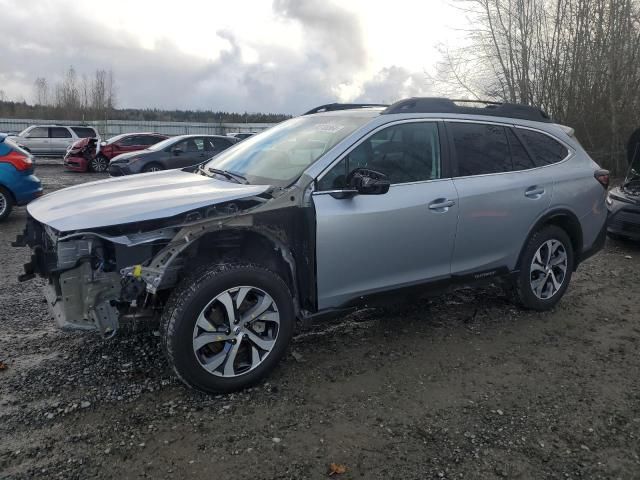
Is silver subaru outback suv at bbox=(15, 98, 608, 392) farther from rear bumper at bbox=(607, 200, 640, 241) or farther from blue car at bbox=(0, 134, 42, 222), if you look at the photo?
blue car at bbox=(0, 134, 42, 222)

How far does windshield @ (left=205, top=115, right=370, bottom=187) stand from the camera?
3.59m

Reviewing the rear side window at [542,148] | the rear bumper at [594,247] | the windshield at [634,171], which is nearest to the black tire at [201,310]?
the rear side window at [542,148]

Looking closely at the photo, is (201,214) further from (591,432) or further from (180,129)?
(180,129)

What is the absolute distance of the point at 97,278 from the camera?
10.0ft

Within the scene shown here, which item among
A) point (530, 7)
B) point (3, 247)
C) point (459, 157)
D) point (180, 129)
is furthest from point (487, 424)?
point (180, 129)

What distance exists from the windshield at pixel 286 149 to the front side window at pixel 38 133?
68.9 feet

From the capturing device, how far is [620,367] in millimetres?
3764

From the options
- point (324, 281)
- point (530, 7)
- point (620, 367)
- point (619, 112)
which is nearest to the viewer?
point (324, 281)

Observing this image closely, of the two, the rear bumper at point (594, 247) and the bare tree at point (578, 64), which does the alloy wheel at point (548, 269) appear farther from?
the bare tree at point (578, 64)

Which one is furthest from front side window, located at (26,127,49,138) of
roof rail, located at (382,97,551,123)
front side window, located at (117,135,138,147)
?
roof rail, located at (382,97,551,123)

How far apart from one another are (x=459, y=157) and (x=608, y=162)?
12.8 meters

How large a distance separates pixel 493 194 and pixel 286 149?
169 centimetres

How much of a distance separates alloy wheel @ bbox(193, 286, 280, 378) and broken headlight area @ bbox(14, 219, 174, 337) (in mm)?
407

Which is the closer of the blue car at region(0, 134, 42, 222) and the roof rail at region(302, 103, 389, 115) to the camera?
the roof rail at region(302, 103, 389, 115)
